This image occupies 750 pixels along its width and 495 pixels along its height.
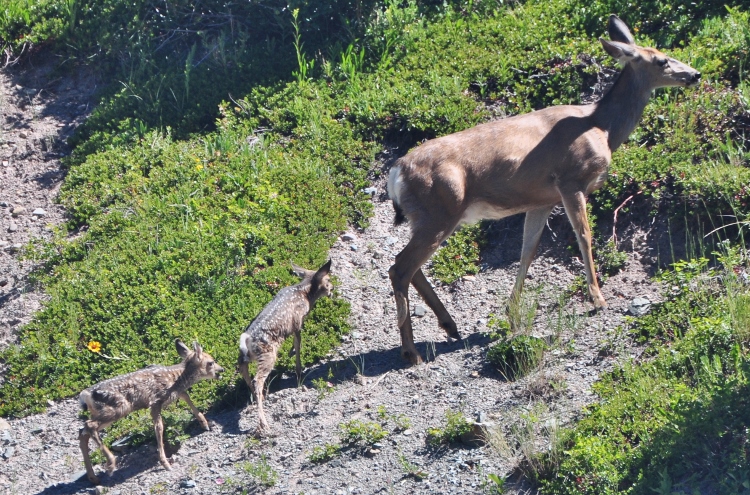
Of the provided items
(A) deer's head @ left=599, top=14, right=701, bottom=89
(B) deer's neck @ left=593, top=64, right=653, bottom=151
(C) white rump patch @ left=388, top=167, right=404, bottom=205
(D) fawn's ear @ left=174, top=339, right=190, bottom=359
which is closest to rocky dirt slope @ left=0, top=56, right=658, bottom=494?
(D) fawn's ear @ left=174, top=339, right=190, bottom=359

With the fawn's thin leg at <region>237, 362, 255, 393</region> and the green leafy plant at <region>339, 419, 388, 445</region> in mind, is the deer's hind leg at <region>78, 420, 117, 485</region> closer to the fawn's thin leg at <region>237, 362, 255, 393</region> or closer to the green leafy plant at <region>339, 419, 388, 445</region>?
the fawn's thin leg at <region>237, 362, 255, 393</region>

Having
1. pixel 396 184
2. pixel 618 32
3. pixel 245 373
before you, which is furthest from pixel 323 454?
pixel 618 32

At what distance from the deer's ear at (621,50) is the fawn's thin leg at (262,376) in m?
4.62

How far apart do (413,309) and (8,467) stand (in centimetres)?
421

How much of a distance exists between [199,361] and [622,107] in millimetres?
4939

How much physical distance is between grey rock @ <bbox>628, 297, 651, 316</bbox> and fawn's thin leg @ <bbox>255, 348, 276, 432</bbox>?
3.29 metres

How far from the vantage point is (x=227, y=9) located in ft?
49.2

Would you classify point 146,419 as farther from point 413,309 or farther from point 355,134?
point 355,134

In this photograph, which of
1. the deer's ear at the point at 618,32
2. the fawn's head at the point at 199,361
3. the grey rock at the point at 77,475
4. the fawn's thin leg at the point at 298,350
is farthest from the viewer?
the deer's ear at the point at 618,32

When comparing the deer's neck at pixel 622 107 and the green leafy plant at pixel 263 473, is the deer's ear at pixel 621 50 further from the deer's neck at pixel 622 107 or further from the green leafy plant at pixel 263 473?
the green leafy plant at pixel 263 473

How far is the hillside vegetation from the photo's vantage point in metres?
7.59

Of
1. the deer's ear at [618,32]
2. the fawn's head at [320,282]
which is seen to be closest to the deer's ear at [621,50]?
the deer's ear at [618,32]

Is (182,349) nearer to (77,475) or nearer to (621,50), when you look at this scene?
(77,475)

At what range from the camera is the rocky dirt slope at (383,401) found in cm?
777
